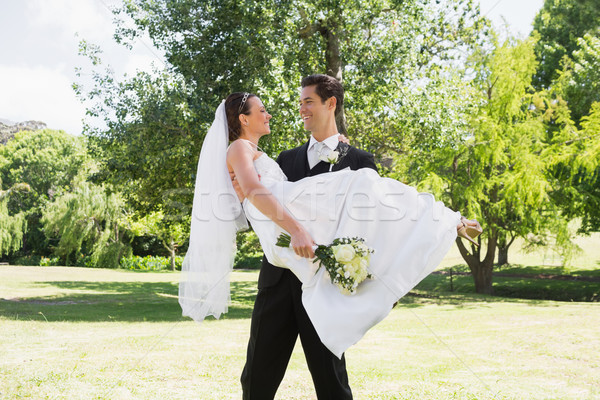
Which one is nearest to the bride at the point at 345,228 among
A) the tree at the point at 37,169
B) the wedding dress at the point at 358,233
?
the wedding dress at the point at 358,233

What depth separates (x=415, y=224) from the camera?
8.53 feet

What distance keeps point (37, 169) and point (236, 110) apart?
47.2 metres

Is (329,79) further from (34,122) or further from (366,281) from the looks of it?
(34,122)

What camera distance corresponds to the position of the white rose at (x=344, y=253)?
2.36 meters

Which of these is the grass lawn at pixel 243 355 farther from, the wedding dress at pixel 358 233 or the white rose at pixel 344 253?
the white rose at pixel 344 253

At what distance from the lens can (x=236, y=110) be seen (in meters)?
3.13

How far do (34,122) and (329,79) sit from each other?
62.7 meters

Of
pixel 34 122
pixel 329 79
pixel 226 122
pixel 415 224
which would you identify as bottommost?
pixel 415 224

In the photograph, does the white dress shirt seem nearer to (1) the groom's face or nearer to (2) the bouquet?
(1) the groom's face

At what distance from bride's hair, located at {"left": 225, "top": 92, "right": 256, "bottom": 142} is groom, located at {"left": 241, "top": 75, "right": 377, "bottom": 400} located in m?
0.39

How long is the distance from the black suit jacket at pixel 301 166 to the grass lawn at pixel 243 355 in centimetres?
250

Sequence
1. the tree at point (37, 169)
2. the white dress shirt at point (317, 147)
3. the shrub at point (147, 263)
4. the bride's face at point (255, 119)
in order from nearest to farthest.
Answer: the white dress shirt at point (317, 147)
the bride's face at point (255, 119)
the shrub at point (147, 263)
the tree at point (37, 169)

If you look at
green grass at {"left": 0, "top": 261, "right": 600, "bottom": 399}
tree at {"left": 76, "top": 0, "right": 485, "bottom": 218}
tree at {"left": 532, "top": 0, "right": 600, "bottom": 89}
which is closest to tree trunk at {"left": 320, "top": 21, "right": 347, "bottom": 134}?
tree at {"left": 76, "top": 0, "right": 485, "bottom": 218}

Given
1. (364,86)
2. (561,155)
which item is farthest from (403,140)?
(561,155)
